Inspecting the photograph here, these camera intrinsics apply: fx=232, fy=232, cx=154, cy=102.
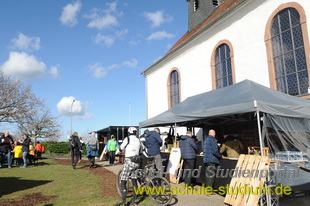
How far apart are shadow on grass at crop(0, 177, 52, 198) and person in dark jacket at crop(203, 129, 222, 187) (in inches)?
236

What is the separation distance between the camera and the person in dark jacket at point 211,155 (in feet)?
21.0

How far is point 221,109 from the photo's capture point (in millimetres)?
7012

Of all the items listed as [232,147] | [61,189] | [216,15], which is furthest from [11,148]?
A: [216,15]

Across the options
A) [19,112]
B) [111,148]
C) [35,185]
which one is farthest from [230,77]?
[19,112]

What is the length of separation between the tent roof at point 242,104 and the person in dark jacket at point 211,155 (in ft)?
3.04

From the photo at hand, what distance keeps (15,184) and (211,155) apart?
700 centimetres

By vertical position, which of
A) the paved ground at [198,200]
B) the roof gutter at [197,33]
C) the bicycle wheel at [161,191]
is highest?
the roof gutter at [197,33]

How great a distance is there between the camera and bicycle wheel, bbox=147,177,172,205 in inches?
210

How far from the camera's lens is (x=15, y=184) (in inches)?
328

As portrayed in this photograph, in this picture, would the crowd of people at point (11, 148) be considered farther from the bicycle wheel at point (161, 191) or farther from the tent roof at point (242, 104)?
the bicycle wheel at point (161, 191)

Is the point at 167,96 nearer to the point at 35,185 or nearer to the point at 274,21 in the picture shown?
the point at 274,21

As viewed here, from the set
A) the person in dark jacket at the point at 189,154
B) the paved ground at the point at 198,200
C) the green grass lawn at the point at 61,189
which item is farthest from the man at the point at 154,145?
the green grass lawn at the point at 61,189

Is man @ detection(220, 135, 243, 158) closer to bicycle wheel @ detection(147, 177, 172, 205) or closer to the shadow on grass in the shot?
bicycle wheel @ detection(147, 177, 172, 205)

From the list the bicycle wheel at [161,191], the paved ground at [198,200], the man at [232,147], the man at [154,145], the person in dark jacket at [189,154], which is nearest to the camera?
the bicycle wheel at [161,191]
